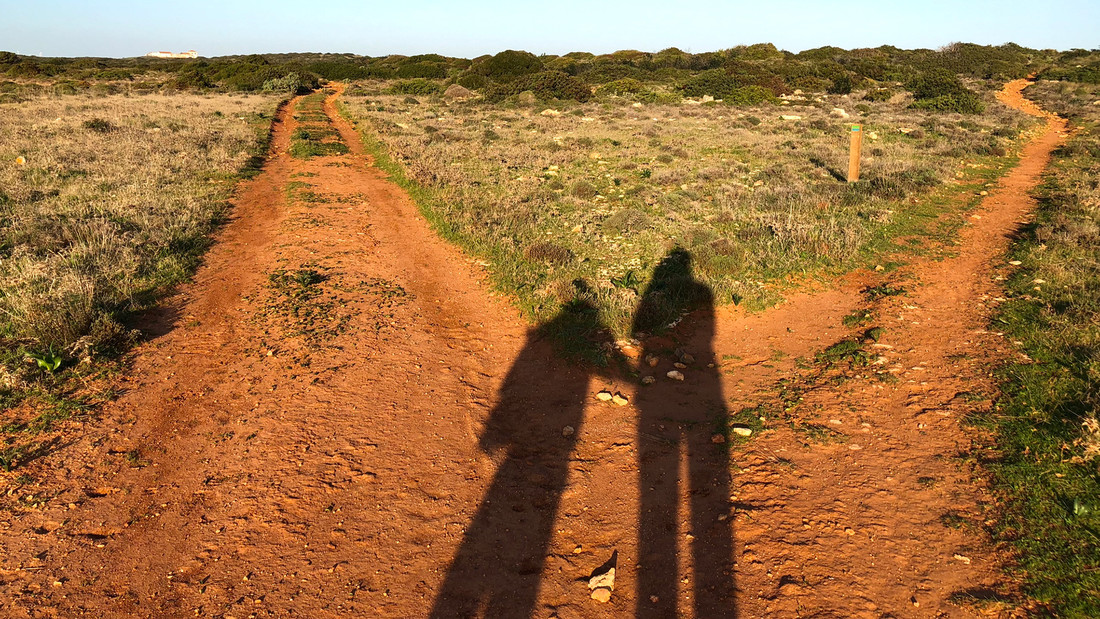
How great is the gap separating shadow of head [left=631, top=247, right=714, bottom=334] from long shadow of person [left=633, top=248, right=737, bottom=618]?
0.02 m

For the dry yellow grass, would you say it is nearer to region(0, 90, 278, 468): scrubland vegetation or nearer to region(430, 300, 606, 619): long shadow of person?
region(0, 90, 278, 468): scrubland vegetation

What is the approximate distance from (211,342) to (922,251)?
10.1 meters

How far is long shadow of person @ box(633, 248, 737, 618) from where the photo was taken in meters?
3.47

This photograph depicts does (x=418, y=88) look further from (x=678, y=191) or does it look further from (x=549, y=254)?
(x=549, y=254)

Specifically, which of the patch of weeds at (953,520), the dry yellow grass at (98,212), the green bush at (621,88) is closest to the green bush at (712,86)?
the green bush at (621,88)

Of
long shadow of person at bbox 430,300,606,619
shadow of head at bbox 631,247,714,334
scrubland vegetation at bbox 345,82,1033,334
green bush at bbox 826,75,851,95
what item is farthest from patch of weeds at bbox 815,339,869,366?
green bush at bbox 826,75,851,95

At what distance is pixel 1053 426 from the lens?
14.8 ft

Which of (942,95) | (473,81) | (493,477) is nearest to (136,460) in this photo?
(493,477)

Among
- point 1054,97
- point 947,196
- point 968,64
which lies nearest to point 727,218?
point 947,196

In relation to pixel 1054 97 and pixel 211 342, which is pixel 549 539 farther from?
pixel 1054 97

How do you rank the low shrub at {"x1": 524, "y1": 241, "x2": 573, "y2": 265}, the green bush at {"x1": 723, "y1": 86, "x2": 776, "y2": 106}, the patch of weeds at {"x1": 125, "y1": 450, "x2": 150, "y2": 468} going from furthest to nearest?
the green bush at {"x1": 723, "y1": 86, "x2": 776, "y2": 106} → the low shrub at {"x1": 524, "y1": 241, "x2": 573, "y2": 265} → the patch of weeds at {"x1": 125, "y1": 450, "x2": 150, "y2": 468}

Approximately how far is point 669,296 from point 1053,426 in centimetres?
410

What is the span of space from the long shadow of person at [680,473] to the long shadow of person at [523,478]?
641 mm

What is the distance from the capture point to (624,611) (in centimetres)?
336
